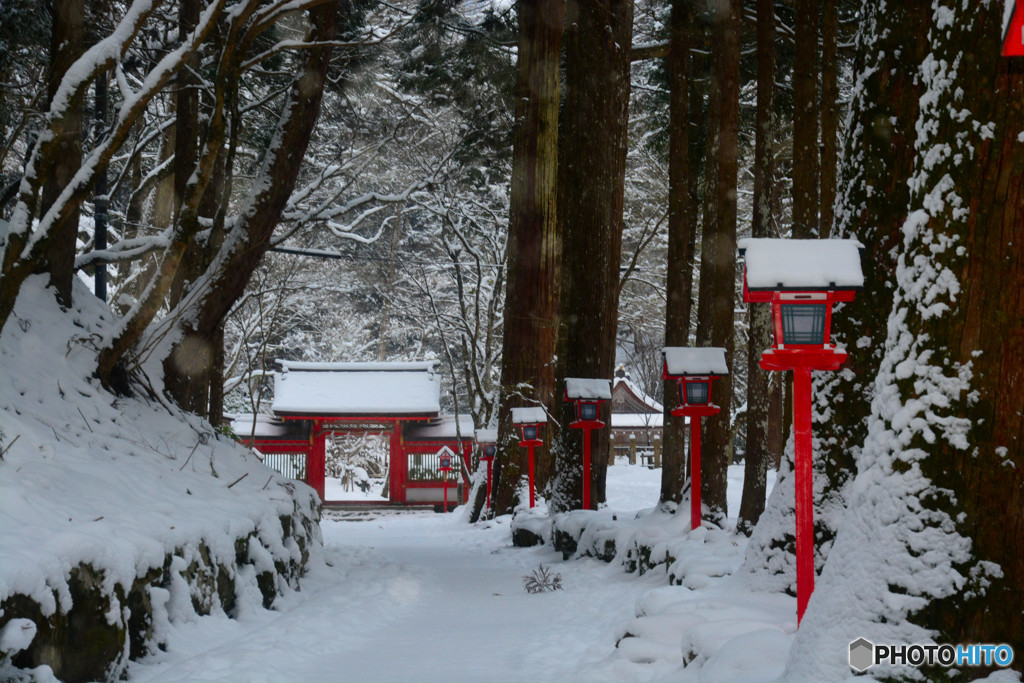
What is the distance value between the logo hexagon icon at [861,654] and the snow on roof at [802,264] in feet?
5.43

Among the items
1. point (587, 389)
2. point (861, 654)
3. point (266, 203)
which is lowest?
point (861, 654)

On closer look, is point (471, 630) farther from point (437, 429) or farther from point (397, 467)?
point (437, 429)

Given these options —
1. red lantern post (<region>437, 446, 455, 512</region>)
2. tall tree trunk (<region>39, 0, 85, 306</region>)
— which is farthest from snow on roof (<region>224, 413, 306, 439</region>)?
tall tree trunk (<region>39, 0, 85, 306</region>)

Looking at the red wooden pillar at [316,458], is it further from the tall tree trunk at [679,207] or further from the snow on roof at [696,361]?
the snow on roof at [696,361]

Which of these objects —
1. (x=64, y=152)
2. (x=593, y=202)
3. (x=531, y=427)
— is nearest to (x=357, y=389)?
(x=531, y=427)

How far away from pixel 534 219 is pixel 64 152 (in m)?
6.58

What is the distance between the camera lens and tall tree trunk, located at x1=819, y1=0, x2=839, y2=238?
9617 millimetres

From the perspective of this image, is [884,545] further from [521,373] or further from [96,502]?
[521,373]

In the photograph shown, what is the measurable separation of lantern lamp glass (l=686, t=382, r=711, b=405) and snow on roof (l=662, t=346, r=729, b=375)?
11 cm

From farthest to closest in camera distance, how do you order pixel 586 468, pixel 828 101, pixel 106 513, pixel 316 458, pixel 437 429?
pixel 437 429
pixel 316 458
pixel 586 468
pixel 828 101
pixel 106 513

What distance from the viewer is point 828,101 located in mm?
9859

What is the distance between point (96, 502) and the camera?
4969 mm

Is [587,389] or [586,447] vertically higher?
[587,389]

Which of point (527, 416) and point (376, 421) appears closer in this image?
point (527, 416)
